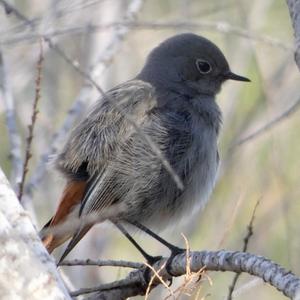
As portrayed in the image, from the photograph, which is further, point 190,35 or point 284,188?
point 284,188

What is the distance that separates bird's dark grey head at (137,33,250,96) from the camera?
5.24 meters

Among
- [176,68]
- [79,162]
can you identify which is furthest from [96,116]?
[176,68]

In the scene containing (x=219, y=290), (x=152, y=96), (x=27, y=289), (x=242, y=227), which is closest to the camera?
(x=27, y=289)

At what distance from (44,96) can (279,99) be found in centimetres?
184

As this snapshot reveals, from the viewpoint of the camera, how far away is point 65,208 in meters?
4.35

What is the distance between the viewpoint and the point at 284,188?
5.79 metres

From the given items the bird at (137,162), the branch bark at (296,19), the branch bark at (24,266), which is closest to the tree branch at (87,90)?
the bird at (137,162)

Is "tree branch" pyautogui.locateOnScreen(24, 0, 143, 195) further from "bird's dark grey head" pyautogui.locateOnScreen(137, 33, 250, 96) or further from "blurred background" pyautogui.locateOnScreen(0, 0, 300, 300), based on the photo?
"bird's dark grey head" pyautogui.locateOnScreen(137, 33, 250, 96)

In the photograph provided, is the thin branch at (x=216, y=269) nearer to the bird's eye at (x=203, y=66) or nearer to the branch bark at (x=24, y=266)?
the branch bark at (x=24, y=266)

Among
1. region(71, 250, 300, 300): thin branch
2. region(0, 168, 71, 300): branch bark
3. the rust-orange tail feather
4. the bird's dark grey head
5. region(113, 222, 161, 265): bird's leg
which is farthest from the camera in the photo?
the bird's dark grey head

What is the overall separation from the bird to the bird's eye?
418mm

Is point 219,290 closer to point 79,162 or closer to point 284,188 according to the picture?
point 284,188

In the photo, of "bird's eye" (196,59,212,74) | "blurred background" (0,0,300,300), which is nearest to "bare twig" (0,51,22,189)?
"blurred background" (0,0,300,300)

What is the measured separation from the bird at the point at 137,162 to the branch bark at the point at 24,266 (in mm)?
1682
